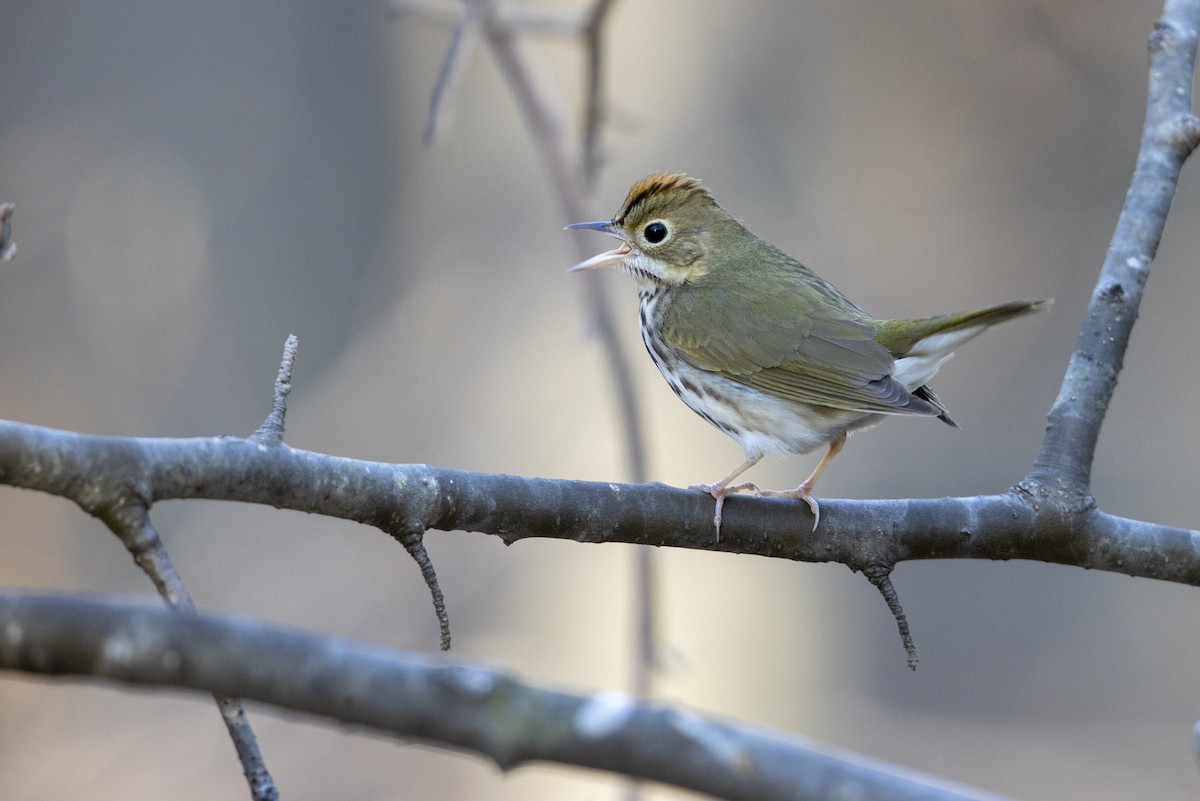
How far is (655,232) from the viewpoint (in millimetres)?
4484

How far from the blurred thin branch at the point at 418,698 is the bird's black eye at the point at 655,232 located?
323cm

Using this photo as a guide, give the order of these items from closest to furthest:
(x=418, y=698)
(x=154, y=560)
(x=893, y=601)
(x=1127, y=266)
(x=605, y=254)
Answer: (x=418, y=698)
(x=154, y=560)
(x=893, y=601)
(x=1127, y=266)
(x=605, y=254)

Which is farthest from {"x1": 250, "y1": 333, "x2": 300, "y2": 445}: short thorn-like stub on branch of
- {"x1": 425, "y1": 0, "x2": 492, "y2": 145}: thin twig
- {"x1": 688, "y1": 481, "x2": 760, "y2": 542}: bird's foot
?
{"x1": 425, "y1": 0, "x2": 492, "y2": 145}: thin twig

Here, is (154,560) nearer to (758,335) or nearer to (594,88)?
(758,335)

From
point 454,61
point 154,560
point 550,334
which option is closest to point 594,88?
point 454,61

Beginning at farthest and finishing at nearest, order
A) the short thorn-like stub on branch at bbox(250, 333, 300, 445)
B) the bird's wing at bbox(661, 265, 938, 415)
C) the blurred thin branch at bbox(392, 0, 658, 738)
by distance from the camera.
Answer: the blurred thin branch at bbox(392, 0, 658, 738) → the bird's wing at bbox(661, 265, 938, 415) → the short thorn-like stub on branch at bbox(250, 333, 300, 445)

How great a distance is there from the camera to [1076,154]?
28.1ft

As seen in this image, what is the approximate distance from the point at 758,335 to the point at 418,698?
2873 millimetres

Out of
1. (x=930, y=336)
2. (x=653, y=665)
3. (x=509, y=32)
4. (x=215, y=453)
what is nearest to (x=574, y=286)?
(x=509, y=32)

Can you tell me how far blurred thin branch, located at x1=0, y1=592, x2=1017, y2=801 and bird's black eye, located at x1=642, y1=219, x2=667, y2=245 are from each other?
10.6 feet

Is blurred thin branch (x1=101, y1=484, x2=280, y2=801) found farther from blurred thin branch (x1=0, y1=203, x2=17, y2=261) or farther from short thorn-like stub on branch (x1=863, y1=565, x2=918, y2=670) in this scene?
short thorn-like stub on branch (x1=863, y1=565, x2=918, y2=670)

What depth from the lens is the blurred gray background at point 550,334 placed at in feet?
22.8

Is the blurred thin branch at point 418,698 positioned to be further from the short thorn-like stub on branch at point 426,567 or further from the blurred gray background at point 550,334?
the blurred gray background at point 550,334

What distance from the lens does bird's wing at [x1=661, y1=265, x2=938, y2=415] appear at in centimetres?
371
